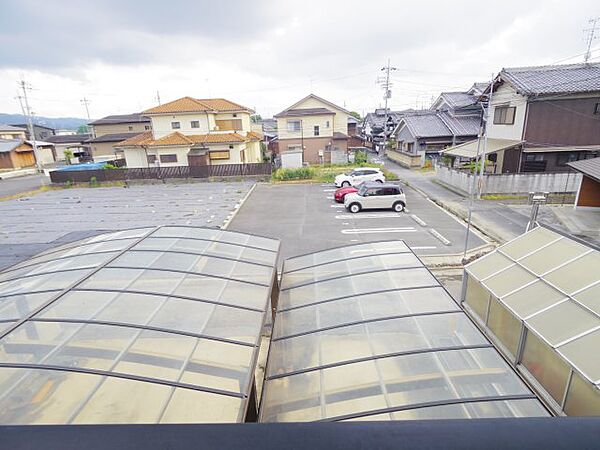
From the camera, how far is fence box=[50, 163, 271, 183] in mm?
26906

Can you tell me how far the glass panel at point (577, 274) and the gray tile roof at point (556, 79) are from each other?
676 inches

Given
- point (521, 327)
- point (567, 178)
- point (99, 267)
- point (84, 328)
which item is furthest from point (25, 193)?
point (567, 178)

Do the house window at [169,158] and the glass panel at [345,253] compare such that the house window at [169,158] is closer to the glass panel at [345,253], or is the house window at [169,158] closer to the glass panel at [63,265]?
the glass panel at [63,265]

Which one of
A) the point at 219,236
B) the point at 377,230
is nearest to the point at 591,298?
the point at 219,236

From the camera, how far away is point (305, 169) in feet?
87.1

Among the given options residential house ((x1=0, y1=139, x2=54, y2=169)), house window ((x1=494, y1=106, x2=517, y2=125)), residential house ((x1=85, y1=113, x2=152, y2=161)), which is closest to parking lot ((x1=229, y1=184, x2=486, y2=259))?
house window ((x1=494, y1=106, x2=517, y2=125))

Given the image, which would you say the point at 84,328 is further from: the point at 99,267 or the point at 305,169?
the point at 305,169

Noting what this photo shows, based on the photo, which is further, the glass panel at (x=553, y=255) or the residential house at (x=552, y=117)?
the residential house at (x=552, y=117)

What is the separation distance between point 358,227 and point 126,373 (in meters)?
12.3

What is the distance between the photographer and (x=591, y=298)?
532 centimetres

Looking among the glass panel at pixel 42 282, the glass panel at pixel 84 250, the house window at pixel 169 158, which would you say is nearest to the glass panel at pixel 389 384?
the glass panel at pixel 42 282

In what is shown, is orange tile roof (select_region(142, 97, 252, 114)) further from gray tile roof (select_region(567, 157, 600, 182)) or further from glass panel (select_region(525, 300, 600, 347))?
glass panel (select_region(525, 300, 600, 347))

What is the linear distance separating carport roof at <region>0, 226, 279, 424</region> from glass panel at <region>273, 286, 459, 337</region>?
0.55 m

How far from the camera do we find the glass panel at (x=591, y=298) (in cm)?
515
